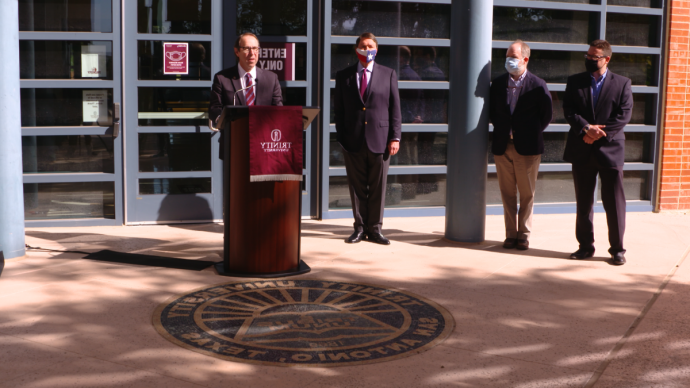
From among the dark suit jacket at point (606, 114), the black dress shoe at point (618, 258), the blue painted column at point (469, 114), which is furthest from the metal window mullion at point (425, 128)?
the black dress shoe at point (618, 258)

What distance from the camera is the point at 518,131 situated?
6.06 meters

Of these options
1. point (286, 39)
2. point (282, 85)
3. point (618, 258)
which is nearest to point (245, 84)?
point (282, 85)

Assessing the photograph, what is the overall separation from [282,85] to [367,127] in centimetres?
158

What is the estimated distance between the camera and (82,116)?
22.8ft

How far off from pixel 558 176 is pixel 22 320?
21.0 feet

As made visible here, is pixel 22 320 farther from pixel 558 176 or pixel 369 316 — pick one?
pixel 558 176

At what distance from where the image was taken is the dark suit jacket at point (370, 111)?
614 centimetres

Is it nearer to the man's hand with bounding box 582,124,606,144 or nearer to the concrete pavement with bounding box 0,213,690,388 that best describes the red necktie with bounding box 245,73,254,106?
the concrete pavement with bounding box 0,213,690,388

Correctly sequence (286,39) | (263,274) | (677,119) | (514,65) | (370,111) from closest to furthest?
(263,274)
(514,65)
(370,111)
(286,39)
(677,119)

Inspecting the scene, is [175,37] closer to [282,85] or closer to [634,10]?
[282,85]

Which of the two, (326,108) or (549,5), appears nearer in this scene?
(326,108)

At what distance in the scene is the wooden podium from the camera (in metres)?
4.82

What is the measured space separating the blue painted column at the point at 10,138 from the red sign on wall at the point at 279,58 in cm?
263

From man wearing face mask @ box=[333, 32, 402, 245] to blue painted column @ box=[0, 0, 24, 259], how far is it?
106 inches
